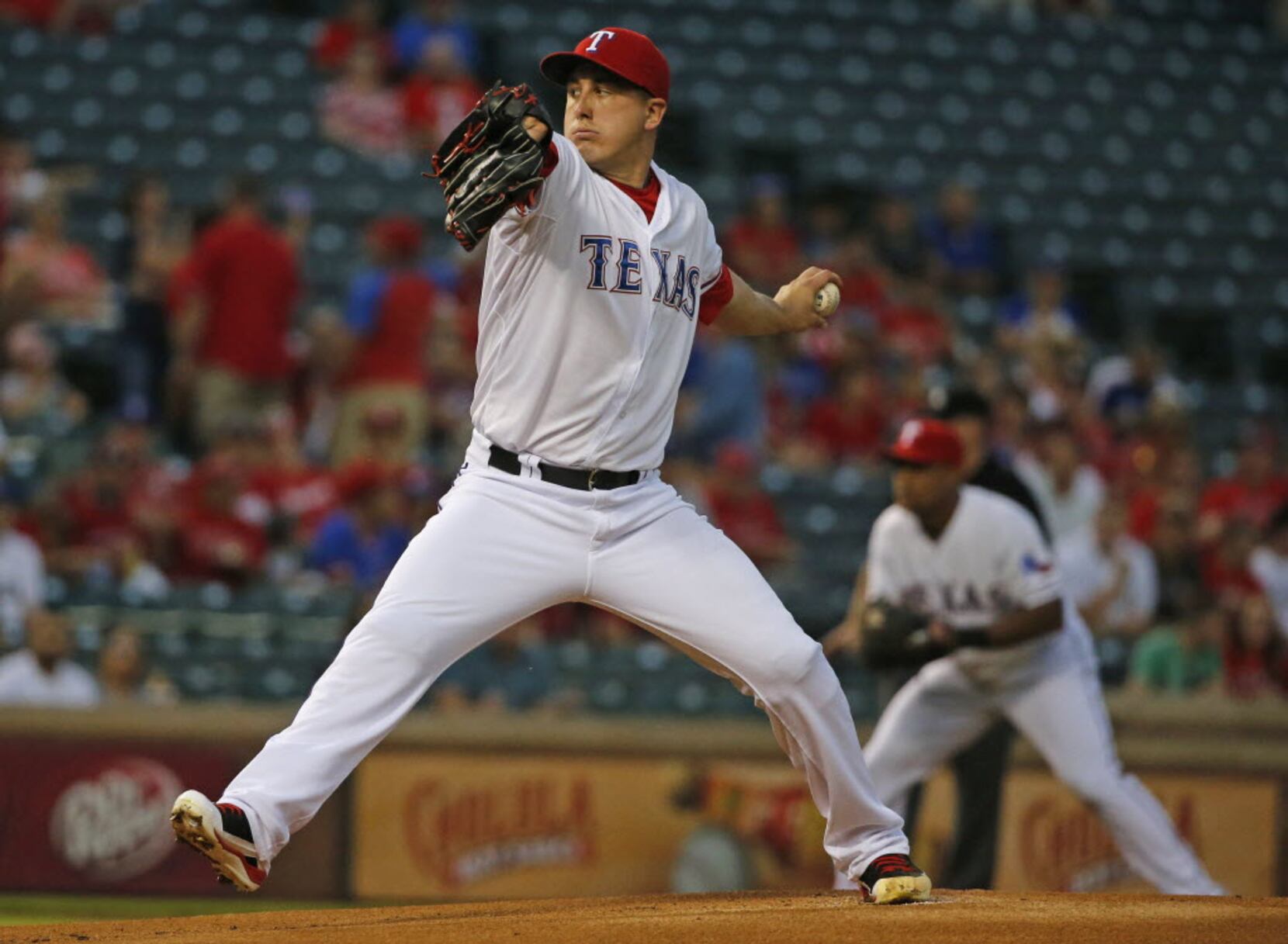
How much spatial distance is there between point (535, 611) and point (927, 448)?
106 inches

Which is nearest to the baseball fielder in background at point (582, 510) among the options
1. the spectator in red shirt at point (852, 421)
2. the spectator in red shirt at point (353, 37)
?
the spectator in red shirt at point (852, 421)

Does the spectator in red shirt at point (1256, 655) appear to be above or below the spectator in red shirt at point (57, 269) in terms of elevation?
below

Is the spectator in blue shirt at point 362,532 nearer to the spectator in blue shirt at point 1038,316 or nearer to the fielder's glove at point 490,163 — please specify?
the spectator in blue shirt at point 1038,316

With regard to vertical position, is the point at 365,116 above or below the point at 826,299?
above

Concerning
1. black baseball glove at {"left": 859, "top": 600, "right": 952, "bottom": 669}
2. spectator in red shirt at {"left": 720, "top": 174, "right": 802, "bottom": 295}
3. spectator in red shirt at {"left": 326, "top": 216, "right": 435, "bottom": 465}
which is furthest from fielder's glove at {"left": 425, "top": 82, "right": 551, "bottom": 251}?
spectator in red shirt at {"left": 720, "top": 174, "right": 802, "bottom": 295}

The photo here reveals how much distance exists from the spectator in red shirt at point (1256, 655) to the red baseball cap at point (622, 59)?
21.3 ft

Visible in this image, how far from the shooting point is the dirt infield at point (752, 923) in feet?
15.5

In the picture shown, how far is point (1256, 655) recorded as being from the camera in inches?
417

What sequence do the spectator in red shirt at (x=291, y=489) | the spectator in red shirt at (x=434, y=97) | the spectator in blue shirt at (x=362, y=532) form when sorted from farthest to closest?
the spectator in red shirt at (x=434, y=97), the spectator in red shirt at (x=291, y=489), the spectator in blue shirt at (x=362, y=532)

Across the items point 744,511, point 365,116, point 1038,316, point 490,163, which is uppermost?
point 365,116

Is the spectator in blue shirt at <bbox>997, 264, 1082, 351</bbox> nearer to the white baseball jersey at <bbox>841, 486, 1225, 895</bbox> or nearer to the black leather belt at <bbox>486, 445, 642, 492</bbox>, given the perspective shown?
the white baseball jersey at <bbox>841, 486, 1225, 895</bbox>

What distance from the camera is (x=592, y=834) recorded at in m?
9.16

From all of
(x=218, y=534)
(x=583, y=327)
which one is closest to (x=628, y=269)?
(x=583, y=327)

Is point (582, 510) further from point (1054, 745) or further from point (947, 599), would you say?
point (1054, 745)
